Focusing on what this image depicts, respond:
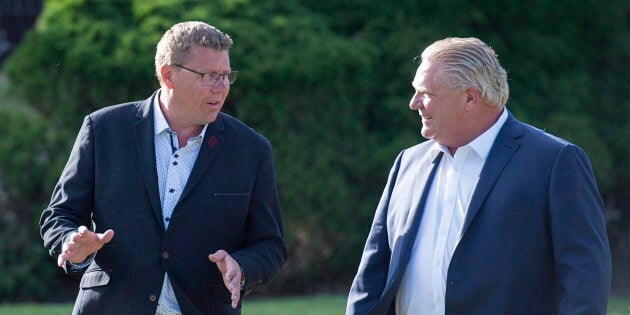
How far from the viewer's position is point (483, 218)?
157 inches

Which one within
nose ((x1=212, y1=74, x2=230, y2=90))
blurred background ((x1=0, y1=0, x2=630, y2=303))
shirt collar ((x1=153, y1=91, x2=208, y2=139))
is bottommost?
blurred background ((x1=0, y1=0, x2=630, y2=303))

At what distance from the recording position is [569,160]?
12.9ft

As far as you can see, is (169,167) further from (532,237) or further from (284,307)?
(284,307)

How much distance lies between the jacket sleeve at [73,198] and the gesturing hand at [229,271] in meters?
0.62

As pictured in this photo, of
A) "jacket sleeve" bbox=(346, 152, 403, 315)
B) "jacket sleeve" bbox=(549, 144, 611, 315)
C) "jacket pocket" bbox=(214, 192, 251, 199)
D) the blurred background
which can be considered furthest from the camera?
the blurred background

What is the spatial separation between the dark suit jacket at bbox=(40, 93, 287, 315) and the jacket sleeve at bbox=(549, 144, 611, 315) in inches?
51.2

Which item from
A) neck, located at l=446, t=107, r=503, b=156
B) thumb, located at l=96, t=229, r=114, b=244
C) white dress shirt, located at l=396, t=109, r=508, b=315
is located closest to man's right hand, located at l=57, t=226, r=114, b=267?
thumb, located at l=96, t=229, r=114, b=244

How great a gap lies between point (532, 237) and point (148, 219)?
1.61 meters

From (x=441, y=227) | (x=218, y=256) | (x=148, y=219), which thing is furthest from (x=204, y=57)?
(x=441, y=227)

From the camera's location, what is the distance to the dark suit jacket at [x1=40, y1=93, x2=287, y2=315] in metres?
4.32

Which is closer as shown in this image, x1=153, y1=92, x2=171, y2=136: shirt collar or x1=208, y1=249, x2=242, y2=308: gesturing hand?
x1=208, y1=249, x2=242, y2=308: gesturing hand

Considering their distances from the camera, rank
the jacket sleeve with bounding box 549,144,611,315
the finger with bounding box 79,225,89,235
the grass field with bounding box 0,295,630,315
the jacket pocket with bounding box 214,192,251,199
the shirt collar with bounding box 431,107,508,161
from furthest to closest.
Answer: the grass field with bounding box 0,295,630,315 → the jacket pocket with bounding box 214,192,251,199 → the shirt collar with bounding box 431,107,508,161 → the finger with bounding box 79,225,89,235 → the jacket sleeve with bounding box 549,144,611,315

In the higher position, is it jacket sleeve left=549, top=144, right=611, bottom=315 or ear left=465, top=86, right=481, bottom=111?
ear left=465, top=86, right=481, bottom=111

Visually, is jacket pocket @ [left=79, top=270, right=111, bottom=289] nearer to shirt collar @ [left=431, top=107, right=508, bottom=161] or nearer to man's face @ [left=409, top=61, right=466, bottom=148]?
man's face @ [left=409, top=61, right=466, bottom=148]
